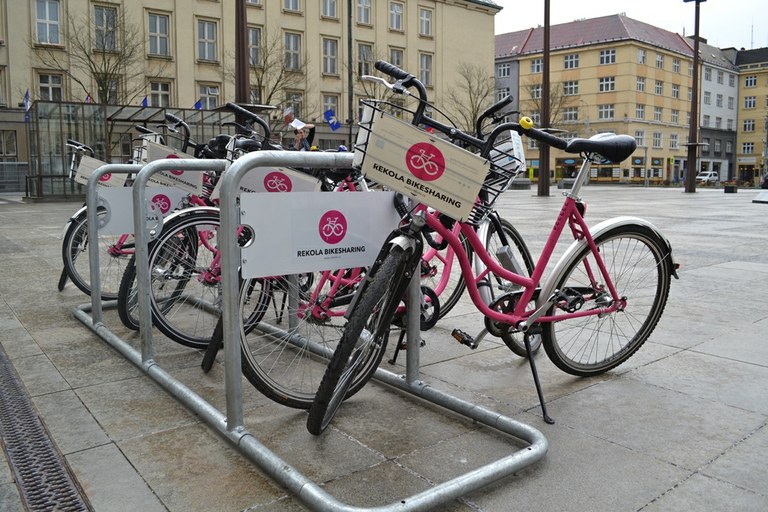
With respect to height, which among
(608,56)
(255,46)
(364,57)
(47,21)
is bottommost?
(255,46)

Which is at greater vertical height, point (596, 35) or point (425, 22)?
point (596, 35)

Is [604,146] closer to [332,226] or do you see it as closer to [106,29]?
[332,226]

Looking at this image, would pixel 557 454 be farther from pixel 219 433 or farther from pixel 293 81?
pixel 293 81

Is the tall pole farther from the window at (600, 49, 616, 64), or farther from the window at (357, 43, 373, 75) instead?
the window at (600, 49, 616, 64)

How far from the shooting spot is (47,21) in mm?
33344

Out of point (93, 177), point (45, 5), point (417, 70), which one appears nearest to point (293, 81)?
point (417, 70)

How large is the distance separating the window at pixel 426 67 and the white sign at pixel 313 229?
4510 cm

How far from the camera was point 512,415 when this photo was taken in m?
3.27

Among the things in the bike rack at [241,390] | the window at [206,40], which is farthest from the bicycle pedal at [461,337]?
the window at [206,40]

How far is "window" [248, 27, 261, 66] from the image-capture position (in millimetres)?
37531

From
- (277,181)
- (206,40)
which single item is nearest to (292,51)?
(206,40)

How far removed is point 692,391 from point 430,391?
1.34 meters

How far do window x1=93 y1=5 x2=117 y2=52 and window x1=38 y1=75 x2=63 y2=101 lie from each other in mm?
3111

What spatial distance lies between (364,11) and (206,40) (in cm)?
1071
